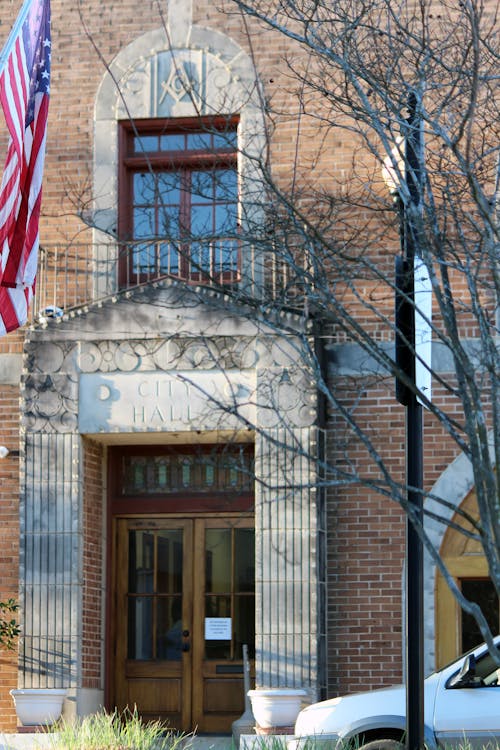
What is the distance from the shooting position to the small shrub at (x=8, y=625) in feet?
47.4

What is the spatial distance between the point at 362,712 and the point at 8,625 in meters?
5.58

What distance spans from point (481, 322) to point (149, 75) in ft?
33.3

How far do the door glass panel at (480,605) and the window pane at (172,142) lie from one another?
6.10 metres

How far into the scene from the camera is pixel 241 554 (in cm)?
1541

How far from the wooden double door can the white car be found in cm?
468

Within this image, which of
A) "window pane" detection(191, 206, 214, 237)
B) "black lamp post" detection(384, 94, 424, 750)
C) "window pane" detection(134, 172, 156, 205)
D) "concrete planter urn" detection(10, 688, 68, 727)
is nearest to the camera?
"black lamp post" detection(384, 94, 424, 750)

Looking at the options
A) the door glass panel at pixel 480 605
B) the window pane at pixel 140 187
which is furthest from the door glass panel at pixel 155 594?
the window pane at pixel 140 187

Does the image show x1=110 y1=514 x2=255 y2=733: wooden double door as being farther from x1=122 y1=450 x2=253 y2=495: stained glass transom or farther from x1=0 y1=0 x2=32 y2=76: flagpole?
x1=0 y1=0 x2=32 y2=76: flagpole

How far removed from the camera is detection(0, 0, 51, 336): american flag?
983cm

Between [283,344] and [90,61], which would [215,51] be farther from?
[283,344]

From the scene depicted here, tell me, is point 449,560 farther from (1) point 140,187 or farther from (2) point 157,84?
(2) point 157,84

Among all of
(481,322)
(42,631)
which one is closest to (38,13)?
(481,322)

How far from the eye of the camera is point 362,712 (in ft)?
33.8

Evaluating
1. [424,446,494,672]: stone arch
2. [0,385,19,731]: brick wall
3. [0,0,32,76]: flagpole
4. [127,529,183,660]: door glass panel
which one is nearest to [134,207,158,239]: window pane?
[0,385,19,731]: brick wall
